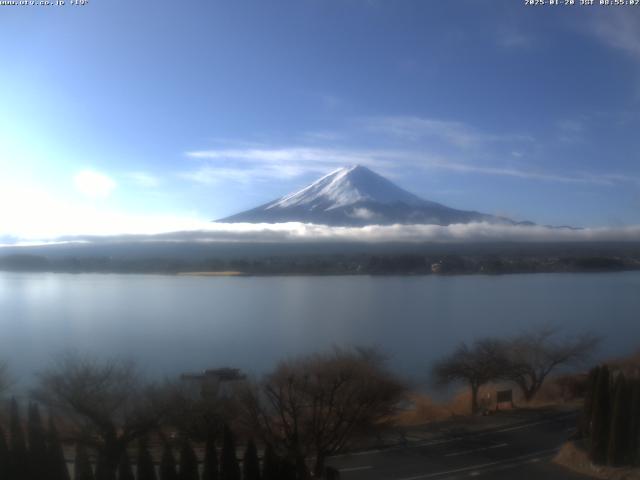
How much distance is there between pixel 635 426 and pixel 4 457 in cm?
766

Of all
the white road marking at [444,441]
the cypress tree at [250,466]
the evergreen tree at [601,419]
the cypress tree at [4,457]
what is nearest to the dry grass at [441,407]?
the white road marking at [444,441]

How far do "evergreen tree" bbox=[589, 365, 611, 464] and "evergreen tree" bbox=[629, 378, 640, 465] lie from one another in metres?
0.28

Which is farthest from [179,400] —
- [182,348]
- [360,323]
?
[360,323]

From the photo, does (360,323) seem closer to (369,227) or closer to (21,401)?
(369,227)

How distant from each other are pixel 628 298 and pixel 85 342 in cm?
1356

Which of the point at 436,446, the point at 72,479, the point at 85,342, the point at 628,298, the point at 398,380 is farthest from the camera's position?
the point at 628,298

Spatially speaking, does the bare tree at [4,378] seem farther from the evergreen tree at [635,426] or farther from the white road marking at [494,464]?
the evergreen tree at [635,426]

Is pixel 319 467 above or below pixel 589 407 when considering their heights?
below

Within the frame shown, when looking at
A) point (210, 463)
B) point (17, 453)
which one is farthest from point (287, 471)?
point (17, 453)

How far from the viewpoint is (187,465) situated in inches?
245

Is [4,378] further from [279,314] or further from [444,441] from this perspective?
[444,441]

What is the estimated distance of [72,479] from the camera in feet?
20.4

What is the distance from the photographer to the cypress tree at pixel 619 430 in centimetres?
723

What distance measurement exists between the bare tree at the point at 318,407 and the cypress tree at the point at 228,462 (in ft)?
2.64
